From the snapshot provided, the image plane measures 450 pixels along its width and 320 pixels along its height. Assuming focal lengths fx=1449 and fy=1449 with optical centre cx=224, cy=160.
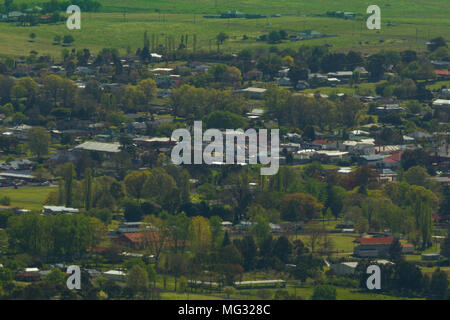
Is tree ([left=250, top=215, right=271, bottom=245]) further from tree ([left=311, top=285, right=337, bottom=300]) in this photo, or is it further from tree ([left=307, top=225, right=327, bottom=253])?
tree ([left=311, top=285, right=337, bottom=300])

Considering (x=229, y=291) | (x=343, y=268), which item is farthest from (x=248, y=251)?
(x=229, y=291)

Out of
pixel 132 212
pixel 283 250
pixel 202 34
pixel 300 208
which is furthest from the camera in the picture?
pixel 202 34

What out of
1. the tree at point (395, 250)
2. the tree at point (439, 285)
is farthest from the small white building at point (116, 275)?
the tree at point (395, 250)

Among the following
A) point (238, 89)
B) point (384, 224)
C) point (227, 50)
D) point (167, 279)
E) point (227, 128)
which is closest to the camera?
point (167, 279)

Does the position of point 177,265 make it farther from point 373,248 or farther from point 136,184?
point 136,184

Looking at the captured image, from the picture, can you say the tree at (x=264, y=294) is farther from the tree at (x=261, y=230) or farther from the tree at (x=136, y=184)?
the tree at (x=136, y=184)

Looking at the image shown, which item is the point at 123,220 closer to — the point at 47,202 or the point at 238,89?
the point at 47,202

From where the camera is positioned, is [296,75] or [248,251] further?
[296,75]

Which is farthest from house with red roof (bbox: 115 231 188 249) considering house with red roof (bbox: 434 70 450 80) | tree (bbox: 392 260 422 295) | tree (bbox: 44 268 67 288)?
house with red roof (bbox: 434 70 450 80)

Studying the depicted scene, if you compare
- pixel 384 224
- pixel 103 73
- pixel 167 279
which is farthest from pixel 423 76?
pixel 167 279
